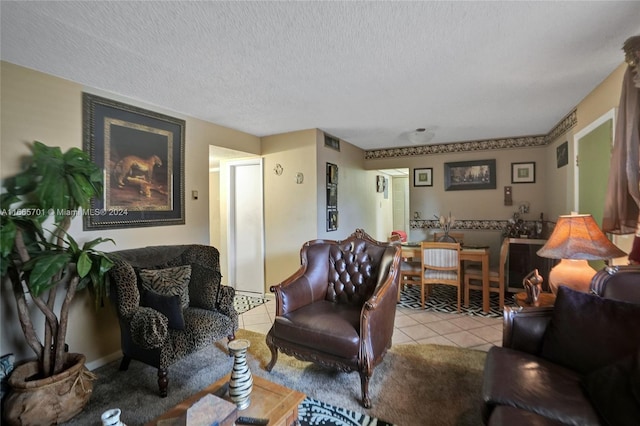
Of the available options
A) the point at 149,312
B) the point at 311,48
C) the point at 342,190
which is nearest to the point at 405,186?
the point at 342,190

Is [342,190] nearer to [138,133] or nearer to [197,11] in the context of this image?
[138,133]

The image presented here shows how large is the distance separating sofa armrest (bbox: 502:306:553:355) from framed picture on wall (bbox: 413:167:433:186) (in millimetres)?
3866

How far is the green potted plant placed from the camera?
1803 mm

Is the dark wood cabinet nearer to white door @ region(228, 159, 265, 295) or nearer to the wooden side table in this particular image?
the wooden side table

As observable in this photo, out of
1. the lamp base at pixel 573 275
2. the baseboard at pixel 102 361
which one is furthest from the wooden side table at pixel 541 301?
the baseboard at pixel 102 361

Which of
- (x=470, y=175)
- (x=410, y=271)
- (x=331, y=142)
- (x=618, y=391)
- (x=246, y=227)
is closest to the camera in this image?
(x=618, y=391)

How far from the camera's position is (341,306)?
254 cm

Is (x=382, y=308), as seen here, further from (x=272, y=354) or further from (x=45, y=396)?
(x=45, y=396)

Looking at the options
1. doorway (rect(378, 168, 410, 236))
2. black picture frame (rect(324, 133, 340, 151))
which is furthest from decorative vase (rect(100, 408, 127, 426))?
doorway (rect(378, 168, 410, 236))

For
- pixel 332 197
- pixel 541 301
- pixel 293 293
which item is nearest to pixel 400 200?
pixel 332 197

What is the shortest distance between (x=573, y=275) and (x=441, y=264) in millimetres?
1598

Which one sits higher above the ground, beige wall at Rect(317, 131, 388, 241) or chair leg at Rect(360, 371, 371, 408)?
beige wall at Rect(317, 131, 388, 241)

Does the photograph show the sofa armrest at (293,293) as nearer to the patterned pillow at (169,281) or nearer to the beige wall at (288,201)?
the patterned pillow at (169,281)

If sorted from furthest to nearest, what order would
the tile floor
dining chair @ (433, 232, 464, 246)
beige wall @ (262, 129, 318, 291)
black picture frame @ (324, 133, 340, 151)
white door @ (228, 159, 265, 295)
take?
1. dining chair @ (433, 232, 464, 246)
2. white door @ (228, 159, 265, 295)
3. black picture frame @ (324, 133, 340, 151)
4. beige wall @ (262, 129, 318, 291)
5. the tile floor
